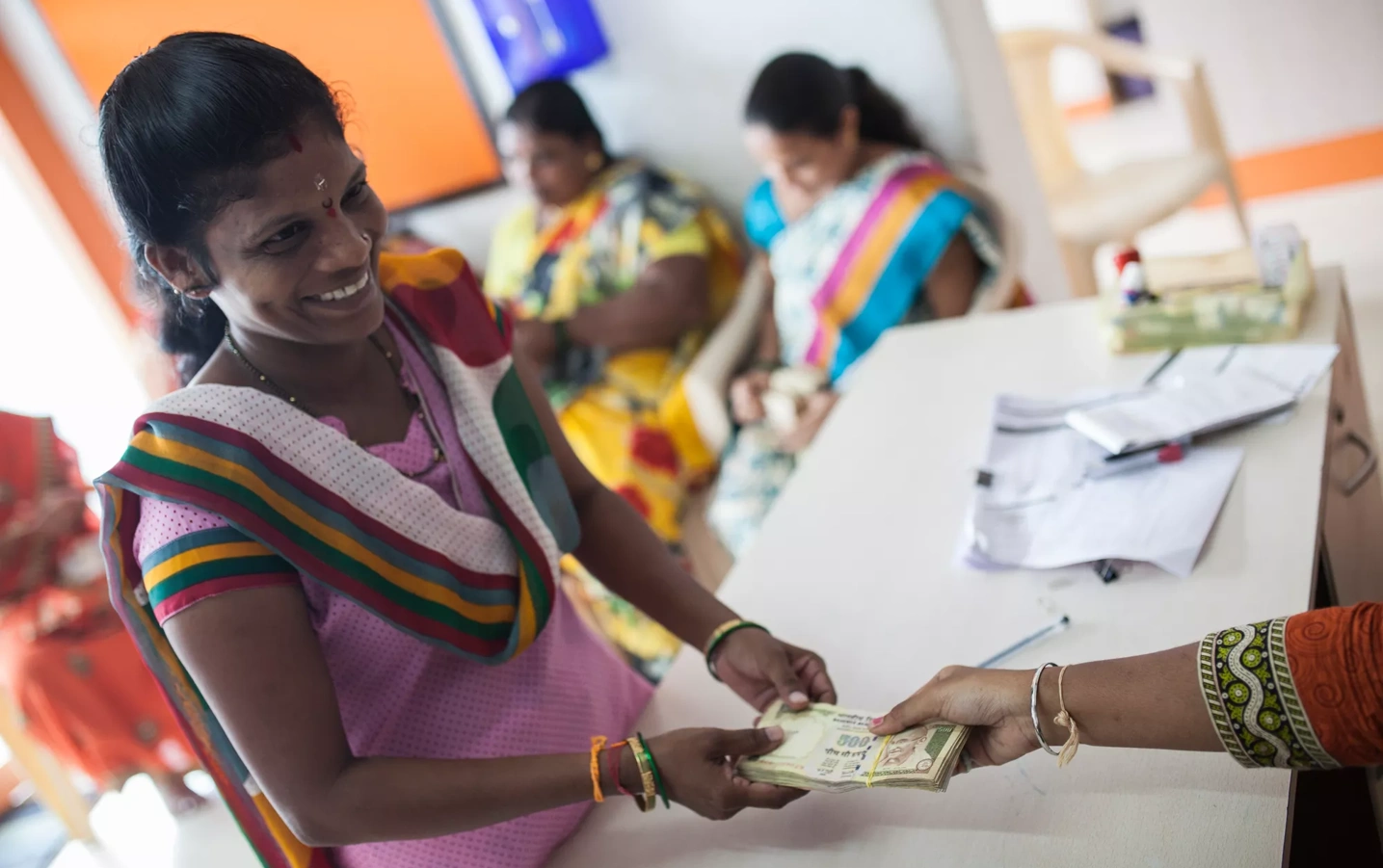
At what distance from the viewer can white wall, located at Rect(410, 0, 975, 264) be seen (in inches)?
106

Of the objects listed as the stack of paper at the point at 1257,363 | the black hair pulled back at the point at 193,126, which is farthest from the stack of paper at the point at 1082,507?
the black hair pulled back at the point at 193,126

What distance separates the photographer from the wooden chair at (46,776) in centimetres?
306

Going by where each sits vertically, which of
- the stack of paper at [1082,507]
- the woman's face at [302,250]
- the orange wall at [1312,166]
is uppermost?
the woman's face at [302,250]

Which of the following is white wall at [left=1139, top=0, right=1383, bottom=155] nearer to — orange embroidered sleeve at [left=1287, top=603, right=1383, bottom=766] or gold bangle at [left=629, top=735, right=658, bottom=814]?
orange embroidered sleeve at [left=1287, top=603, right=1383, bottom=766]

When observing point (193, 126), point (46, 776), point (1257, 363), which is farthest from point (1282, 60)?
point (46, 776)

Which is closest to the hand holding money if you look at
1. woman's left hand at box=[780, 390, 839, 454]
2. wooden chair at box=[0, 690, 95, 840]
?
woman's left hand at box=[780, 390, 839, 454]

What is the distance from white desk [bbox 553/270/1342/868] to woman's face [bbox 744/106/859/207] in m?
0.82

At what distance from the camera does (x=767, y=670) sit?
120 centimetres

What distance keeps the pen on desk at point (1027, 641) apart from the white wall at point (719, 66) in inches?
71.3

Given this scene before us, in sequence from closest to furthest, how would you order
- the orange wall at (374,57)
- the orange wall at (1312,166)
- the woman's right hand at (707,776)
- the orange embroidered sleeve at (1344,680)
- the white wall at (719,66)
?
the orange embroidered sleeve at (1344,680)
the woman's right hand at (707,776)
the white wall at (719,66)
the orange wall at (374,57)
the orange wall at (1312,166)

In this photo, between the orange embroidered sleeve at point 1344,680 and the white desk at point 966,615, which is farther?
the white desk at point 966,615

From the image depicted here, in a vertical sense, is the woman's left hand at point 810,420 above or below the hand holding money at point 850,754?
below

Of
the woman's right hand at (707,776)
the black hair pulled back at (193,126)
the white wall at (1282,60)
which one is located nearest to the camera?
the black hair pulled back at (193,126)

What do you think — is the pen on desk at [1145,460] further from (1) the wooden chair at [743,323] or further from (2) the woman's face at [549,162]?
(2) the woman's face at [549,162]
